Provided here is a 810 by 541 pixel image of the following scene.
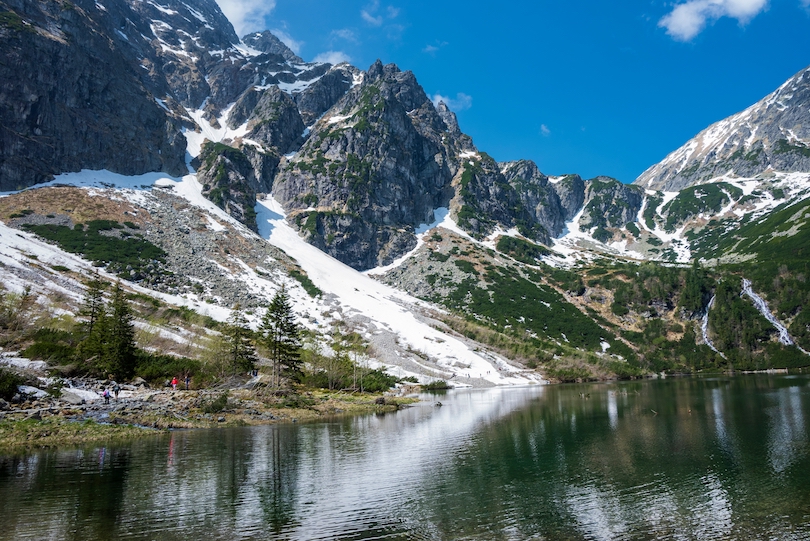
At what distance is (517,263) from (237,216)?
102 metres

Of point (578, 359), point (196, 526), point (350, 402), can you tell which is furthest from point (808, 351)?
point (196, 526)

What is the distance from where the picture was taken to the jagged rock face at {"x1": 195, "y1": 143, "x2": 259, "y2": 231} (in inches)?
6132

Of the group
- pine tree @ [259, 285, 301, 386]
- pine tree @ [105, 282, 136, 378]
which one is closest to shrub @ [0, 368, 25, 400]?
pine tree @ [105, 282, 136, 378]

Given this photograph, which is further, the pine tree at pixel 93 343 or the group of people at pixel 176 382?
the group of people at pixel 176 382

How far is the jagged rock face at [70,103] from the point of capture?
122188mm

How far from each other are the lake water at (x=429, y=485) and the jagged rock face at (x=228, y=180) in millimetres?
130740

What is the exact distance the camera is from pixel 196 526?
51.1ft

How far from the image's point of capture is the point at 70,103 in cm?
13738

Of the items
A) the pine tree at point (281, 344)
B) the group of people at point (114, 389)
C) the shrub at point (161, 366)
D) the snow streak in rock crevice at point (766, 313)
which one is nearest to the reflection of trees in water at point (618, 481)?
the pine tree at point (281, 344)

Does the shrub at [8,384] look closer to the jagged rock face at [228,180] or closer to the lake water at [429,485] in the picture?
the lake water at [429,485]

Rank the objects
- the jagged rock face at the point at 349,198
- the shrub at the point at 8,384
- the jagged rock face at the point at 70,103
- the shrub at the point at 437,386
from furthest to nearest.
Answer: the jagged rock face at the point at 349,198
the jagged rock face at the point at 70,103
the shrub at the point at 437,386
the shrub at the point at 8,384

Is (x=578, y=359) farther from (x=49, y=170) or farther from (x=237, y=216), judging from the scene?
(x=49, y=170)

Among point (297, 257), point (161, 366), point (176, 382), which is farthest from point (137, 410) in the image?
point (297, 257)

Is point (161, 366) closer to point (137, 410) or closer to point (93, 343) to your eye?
point (93, 343)
